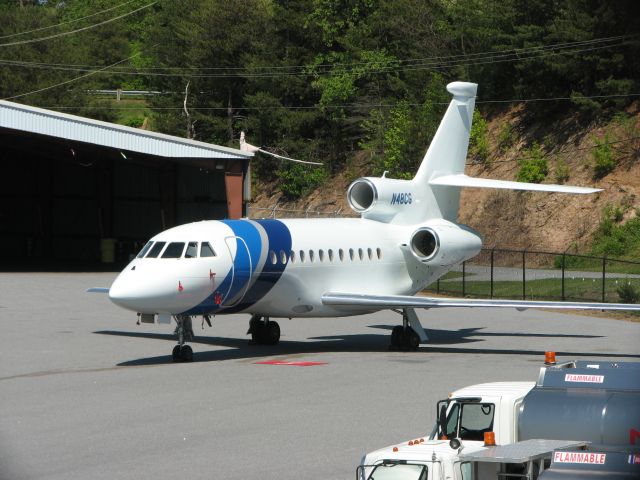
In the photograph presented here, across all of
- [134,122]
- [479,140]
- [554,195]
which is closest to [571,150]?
[554,195]

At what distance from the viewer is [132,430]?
1603 centimetres

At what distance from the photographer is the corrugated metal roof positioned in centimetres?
4428

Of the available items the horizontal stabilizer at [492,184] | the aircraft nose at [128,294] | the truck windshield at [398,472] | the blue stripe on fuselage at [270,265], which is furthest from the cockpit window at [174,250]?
the truck windshield at [398,472]

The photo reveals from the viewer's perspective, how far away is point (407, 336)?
26.1 meters

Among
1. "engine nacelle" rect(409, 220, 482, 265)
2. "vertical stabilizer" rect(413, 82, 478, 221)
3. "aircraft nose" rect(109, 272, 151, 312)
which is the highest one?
"vertical stabilizer" rect(413, 82, 478, 221)

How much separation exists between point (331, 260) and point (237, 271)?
11.4ft

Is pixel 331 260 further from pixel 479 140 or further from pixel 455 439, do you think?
pixel 479 140

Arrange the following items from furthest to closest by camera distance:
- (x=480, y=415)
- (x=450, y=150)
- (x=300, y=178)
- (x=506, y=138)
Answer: (x=300, y=178) < (x=506, y=138) < (x=450, y=150) < (x=480, y=415)

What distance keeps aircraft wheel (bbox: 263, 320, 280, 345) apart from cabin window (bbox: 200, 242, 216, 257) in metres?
3.58

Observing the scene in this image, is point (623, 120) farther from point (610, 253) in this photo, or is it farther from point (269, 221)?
point (269, 221)

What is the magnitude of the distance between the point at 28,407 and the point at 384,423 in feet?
18.4

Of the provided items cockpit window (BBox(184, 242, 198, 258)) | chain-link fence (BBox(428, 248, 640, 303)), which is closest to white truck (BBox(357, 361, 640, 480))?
cockpit window (BBox(184, 242, 198, 258))

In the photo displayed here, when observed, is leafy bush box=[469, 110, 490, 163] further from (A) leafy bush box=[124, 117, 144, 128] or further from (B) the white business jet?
(A) leafy bush box=[124, 117, 144, 128]

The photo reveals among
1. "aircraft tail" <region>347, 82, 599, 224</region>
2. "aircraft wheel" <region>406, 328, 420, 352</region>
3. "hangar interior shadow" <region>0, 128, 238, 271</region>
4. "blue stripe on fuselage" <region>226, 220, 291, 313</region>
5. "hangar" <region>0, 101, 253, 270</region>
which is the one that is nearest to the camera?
"blue stripe on fuselage" <region>226, 220, 291, 313</region>
